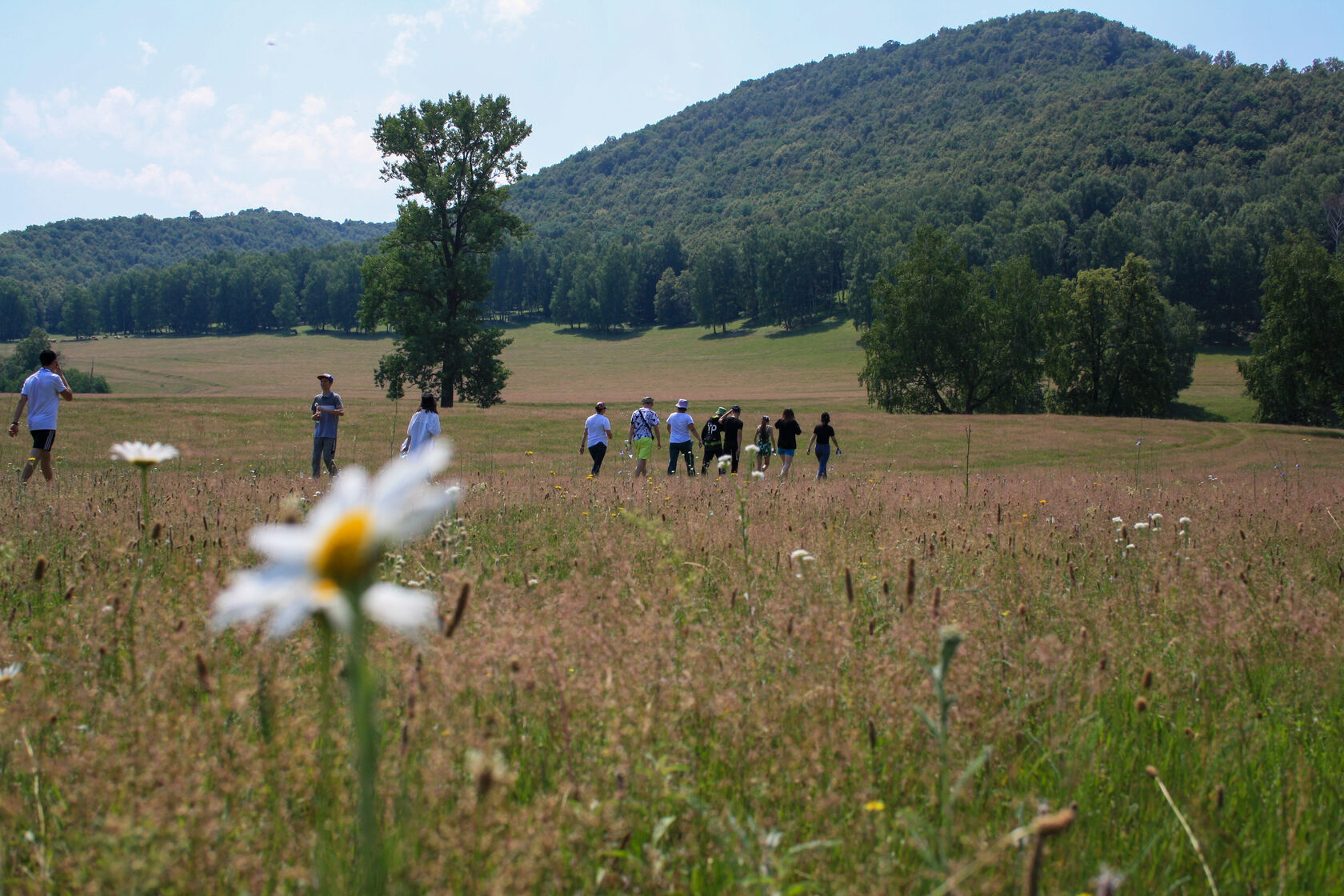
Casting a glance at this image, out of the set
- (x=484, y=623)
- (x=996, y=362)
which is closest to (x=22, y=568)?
(x=484, y=623)

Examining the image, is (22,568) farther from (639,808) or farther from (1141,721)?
(1141,721)

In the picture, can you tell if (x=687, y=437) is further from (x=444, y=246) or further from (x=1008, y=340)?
(x=1008, y=340)

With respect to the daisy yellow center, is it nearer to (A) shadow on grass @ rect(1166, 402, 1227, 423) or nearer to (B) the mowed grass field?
(B) the mowed grass field

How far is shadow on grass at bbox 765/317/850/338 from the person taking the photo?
11450 cm

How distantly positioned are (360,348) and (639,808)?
389ft

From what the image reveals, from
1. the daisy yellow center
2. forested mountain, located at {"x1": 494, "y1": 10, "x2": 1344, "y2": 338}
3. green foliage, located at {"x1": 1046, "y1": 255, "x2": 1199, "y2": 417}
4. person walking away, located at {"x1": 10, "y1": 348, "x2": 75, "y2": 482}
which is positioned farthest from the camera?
forested mountain, located at {"x1": 494, "y1": 10, "x2": 1344, "y2": 338}

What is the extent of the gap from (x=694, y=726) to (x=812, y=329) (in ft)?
383

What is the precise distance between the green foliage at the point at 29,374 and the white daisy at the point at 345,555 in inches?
2770

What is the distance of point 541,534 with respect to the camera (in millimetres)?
6734

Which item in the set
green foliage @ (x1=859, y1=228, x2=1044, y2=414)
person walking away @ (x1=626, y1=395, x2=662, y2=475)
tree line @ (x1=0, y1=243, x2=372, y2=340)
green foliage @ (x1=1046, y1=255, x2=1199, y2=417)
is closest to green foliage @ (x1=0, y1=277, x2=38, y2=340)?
tree line @ (x1=0, y1=243, x2=372, y2=340)

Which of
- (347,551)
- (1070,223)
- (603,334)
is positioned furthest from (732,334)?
(347,551)

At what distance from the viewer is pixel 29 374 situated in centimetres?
7238

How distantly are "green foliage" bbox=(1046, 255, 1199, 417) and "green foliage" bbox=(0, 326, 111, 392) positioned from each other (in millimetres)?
70586

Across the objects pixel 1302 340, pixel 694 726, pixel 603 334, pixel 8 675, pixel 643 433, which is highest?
pixel 603 334
